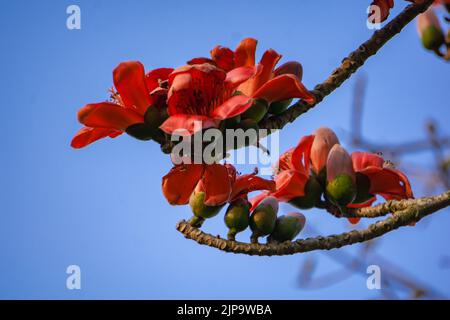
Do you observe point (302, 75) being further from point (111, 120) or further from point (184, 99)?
point (111, 120)

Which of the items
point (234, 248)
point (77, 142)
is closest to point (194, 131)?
point (77, 142)

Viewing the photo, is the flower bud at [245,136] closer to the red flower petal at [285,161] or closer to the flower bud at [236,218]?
the flower bud at [236,218]

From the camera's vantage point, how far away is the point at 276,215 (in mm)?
1638

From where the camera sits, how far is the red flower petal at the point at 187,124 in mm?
1203

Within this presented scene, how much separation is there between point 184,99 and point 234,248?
47 centimetres

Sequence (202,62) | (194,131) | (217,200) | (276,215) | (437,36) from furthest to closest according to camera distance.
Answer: (437,36) < (276,215) < (217,200) < (202,62) < (194,131)

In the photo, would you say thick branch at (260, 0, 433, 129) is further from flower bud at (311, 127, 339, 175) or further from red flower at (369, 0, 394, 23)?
flower bud at (311, 127, 339, 175)

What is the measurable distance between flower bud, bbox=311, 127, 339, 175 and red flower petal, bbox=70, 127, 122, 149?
0.58m

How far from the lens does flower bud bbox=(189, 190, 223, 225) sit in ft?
5.01

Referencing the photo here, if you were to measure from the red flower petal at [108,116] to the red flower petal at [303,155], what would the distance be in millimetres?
522

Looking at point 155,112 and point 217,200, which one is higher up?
point 155,112

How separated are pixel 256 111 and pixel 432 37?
908 millimetres

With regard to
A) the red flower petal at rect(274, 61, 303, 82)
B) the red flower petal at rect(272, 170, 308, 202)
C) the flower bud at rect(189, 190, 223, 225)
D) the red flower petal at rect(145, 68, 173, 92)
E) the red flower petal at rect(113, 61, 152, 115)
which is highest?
the red flower petal at rect(274, 61, 303, 82)

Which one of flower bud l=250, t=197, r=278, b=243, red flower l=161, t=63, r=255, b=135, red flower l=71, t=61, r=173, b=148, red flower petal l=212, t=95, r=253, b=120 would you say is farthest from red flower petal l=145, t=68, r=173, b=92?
flower bud l=250, t=197, r=278, b=243
